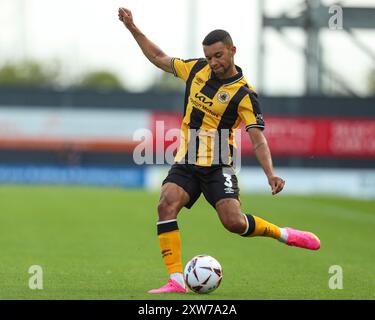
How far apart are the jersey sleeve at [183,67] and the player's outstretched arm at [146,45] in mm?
91

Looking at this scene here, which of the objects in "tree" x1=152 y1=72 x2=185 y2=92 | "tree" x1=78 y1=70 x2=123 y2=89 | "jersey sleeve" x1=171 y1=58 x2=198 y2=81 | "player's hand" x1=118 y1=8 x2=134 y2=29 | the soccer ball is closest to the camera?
the soccer ball

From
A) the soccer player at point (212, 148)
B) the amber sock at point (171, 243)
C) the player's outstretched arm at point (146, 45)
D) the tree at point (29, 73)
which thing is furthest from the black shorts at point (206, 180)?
the tree at point (29, 73)

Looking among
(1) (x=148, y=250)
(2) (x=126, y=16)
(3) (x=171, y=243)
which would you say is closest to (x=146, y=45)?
(2) (x=126, y=16)

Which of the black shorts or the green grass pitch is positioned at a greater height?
the black shorts

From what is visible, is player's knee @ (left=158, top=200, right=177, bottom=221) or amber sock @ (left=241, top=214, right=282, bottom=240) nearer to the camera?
player's knee @ (left=158, top=200, right=177, bottom=221)

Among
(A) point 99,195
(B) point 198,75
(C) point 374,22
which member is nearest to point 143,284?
(B) point 198,75

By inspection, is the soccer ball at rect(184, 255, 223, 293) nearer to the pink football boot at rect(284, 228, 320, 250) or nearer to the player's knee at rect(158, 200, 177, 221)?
the player's knee at rect(158, 200, 177, 221)

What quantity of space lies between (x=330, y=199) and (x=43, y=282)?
64.0ft

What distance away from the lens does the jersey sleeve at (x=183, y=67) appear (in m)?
10.5

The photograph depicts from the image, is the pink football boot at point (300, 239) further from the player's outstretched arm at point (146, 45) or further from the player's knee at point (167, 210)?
the player's outstretched arm at point (146, 45)

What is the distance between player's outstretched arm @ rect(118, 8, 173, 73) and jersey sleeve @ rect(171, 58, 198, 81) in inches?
3.6

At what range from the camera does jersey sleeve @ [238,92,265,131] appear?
1007 centimetres

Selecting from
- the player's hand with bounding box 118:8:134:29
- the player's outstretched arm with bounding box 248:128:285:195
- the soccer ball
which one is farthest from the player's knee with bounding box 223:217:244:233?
the player's hand with bounding box 118:8:134:29

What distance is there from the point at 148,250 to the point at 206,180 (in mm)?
4619
